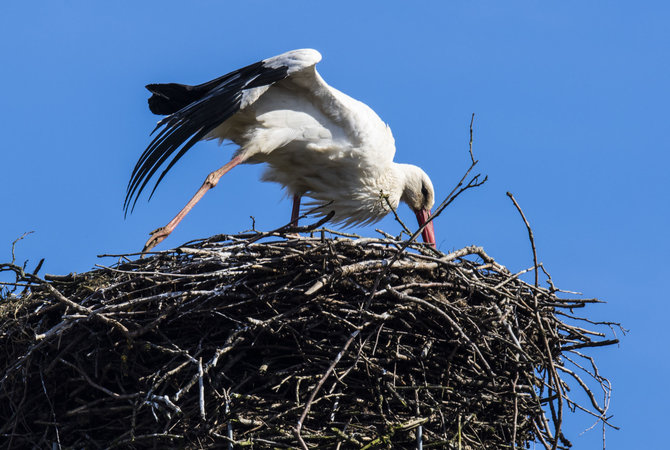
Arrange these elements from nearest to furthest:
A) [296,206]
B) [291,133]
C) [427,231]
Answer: [291,133]
[296,206]
[427,231]

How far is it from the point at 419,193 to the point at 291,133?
135cm

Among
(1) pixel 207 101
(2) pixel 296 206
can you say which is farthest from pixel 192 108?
(2) pixel 296 206

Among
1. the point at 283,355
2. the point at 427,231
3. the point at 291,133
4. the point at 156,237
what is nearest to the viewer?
the point at 283,355

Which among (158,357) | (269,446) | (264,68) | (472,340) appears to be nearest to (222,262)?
(158,357)

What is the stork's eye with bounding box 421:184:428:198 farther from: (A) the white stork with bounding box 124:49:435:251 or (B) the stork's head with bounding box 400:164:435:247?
(A) the white stork with bounding box 124:49:435:251

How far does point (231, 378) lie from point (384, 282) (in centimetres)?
73

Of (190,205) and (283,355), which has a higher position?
(190,205)

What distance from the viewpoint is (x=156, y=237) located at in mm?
4773

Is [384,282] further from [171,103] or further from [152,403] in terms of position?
[171,103]

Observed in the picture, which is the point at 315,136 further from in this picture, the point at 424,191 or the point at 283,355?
the point at 283,355

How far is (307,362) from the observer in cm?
377

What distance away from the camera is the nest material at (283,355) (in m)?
3.65

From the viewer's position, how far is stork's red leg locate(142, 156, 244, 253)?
15.6ft

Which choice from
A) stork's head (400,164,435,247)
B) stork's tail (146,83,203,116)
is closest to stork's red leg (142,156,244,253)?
stork's tail (146,83,203,116)
